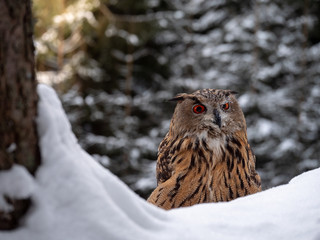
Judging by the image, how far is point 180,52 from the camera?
987 centimetres

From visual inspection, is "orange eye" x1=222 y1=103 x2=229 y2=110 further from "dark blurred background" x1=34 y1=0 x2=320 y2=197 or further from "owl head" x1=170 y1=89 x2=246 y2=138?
"dark blurred background" x1=34 y1=0 x2=320 y2=197

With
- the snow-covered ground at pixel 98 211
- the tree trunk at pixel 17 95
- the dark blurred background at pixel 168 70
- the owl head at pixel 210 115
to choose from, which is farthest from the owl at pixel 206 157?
the dark blurred background at pixel 168 70

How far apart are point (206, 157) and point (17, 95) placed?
1479 mm

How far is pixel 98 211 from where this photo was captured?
0.92 meters

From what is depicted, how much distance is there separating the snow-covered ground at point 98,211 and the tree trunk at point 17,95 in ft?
0.08

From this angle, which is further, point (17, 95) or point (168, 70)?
point (168, 70)

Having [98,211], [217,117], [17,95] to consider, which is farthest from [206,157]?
[17,95]

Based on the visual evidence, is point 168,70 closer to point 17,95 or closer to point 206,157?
point 206,157

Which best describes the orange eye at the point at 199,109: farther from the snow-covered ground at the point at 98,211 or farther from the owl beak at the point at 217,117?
the snow-covered ground at the point at 98,211

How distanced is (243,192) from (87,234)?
1.49 metres

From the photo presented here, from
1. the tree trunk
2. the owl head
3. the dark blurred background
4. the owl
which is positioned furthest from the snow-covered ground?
the dark blurred background

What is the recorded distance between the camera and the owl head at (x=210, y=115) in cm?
225

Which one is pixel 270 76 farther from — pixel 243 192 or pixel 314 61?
pixel 243 192

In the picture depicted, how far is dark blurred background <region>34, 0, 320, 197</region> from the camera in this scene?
25.8 feet
